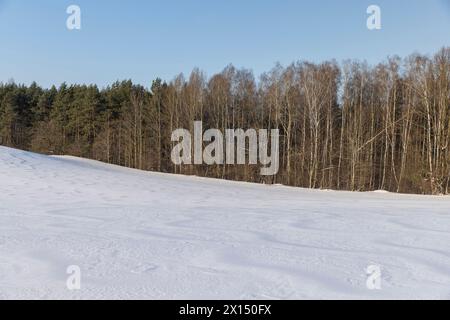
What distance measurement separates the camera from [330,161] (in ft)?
85.2

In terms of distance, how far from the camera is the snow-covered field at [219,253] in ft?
9.91

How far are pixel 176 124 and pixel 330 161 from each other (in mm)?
11600

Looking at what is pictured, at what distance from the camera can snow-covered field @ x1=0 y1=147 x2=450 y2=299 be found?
302 cm

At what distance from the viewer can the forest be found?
23.6 metres

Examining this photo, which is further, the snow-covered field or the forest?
the forest

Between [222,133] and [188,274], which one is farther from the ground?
[222,133]

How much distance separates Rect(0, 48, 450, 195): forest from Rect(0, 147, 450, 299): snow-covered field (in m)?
17.0

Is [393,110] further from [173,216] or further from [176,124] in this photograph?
[173,216]

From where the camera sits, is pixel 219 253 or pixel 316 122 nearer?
pixel 219 253

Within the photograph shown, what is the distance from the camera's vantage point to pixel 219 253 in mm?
4113

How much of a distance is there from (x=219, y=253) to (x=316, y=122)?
20194 millimetres

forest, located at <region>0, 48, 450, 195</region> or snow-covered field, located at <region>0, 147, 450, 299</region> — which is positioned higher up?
forest, located at <region>0, 48, 450, 195</region>
